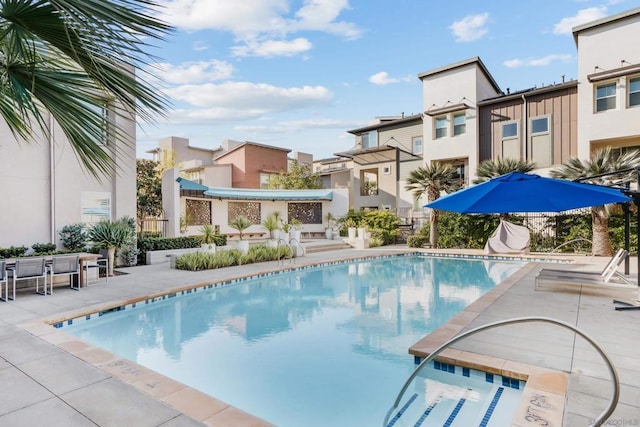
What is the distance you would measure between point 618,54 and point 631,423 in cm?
1846

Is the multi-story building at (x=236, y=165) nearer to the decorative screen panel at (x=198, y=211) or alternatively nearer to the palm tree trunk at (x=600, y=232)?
the decorative screen panel at (x=198, y=211)

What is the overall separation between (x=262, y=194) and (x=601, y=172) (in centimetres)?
1707

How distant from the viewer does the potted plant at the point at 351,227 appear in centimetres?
2033

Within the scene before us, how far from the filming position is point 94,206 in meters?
12.2

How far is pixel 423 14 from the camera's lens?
13.3 metres

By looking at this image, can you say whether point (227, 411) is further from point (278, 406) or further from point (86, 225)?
point (86, 225)

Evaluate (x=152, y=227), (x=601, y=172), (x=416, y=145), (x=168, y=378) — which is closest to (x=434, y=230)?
(x=601, y=172)

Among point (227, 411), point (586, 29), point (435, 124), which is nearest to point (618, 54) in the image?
point (586, 29)

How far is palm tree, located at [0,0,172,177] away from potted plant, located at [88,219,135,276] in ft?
31.6

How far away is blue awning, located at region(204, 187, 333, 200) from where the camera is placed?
70.3 feet

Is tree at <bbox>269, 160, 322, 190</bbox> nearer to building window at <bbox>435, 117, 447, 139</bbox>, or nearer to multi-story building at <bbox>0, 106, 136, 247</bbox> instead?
building window at <bbox>435, 117, 447, 139</bbox>

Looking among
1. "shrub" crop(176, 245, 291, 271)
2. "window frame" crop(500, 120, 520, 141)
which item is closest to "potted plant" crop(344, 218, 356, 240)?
"shrub" crop(176, 245, 291, 271)

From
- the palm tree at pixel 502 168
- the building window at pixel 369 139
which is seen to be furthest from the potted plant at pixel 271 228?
the palm tree at pixel 502 168

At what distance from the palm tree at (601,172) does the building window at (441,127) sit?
25.5ft
